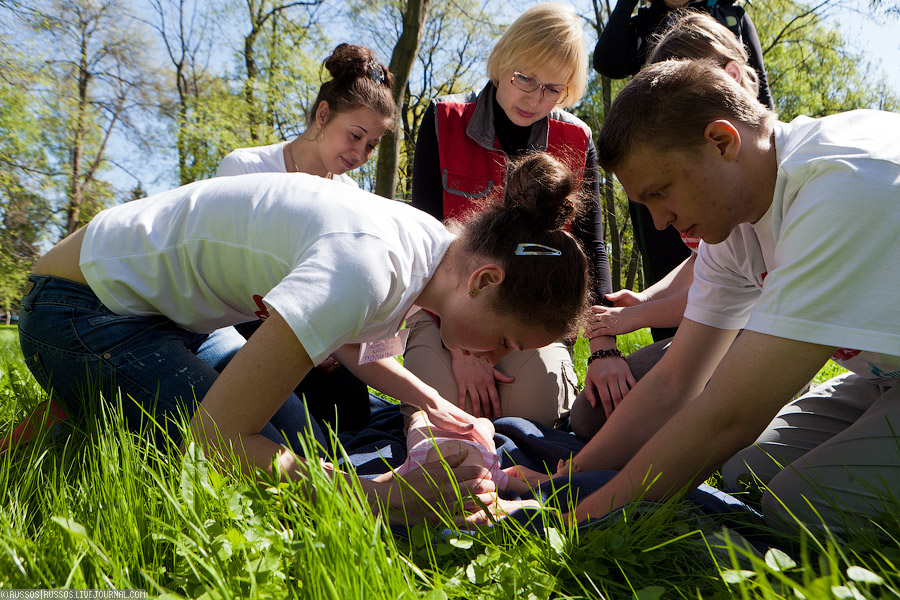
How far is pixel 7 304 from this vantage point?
13648mm

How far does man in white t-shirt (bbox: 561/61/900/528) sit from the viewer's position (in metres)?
1.45

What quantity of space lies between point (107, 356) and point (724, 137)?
6.79ft

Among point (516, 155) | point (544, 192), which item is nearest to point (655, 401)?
point (544, 192)

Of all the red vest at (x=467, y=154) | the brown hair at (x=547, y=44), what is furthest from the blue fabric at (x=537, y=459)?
the brown hair at (x=547, y=44)

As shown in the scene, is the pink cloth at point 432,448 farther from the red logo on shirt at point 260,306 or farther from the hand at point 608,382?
the hand at point 608,382

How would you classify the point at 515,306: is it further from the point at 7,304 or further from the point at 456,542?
the point at 7,304

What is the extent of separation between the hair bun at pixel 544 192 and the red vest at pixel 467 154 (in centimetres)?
141

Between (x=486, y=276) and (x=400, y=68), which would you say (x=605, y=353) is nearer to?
(x=486, y=276)

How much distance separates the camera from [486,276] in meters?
2.05

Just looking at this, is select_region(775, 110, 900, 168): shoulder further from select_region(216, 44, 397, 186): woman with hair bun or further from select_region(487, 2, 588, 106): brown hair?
select_region(216, 44, 397, 186): woman with hair bun

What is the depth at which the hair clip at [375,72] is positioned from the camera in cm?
377

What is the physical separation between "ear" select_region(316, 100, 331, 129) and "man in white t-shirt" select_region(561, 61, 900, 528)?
224cm

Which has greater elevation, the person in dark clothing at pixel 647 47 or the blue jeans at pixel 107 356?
the person in dark clothing at pixel 647 47

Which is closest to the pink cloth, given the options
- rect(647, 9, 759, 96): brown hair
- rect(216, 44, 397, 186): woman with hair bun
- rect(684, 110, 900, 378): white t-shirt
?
rect(684, 110, 900, 378): white t-shirt
